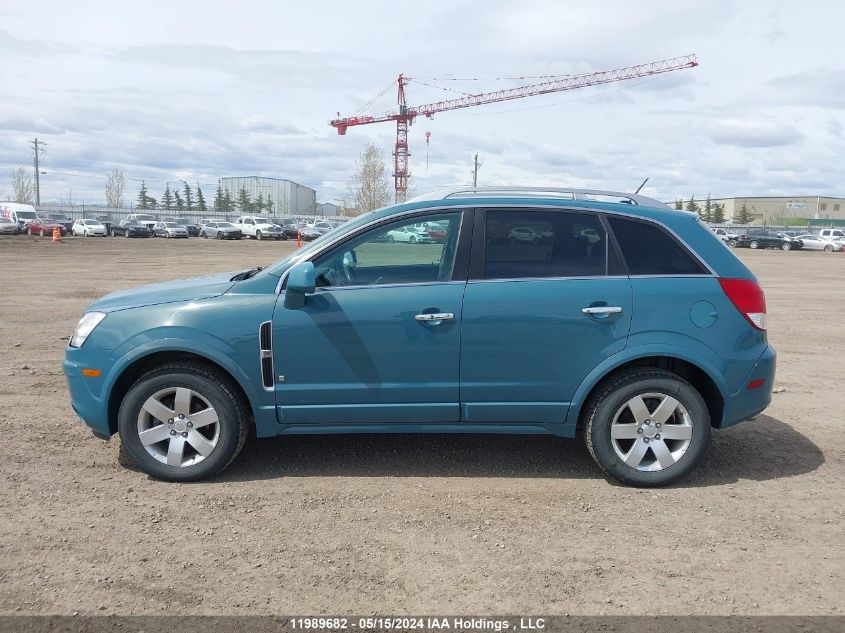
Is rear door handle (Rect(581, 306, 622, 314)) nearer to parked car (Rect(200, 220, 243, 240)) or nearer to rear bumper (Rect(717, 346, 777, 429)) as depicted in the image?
rear bumper (Rect(717, 346, 777, 429))

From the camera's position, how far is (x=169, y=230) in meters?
53.3

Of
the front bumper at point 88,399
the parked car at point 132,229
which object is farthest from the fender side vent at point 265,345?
the parked car at point 132,229

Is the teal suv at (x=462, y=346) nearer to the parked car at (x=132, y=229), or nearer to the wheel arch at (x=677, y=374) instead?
the wheel arch at (x=677, y=374)

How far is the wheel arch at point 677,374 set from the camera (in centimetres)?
441

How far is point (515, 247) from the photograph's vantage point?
14.8 feet

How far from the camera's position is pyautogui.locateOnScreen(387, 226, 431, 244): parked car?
14.9ft

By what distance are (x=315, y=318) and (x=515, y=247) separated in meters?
1.35

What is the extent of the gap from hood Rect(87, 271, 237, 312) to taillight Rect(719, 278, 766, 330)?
320 centimetres

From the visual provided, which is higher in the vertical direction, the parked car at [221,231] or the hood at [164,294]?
the parked car at [221,231]

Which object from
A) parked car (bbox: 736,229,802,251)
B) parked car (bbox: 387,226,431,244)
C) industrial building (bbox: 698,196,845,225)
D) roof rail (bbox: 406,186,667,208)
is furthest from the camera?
industrial building (bbox: 698,196,845,225)

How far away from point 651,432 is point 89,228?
54.3m

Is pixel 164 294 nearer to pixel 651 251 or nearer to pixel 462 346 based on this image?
pixel 462 346

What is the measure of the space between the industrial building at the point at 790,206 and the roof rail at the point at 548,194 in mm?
129843

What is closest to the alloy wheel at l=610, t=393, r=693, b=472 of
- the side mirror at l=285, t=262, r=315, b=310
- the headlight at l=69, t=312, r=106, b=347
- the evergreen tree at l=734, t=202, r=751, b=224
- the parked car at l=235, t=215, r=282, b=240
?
the side mirror at l=285, t=262, r=315, b=310
